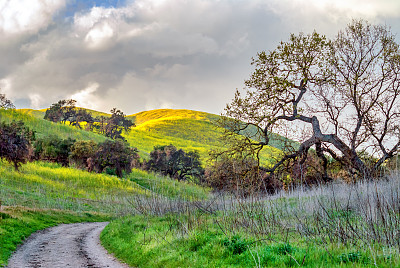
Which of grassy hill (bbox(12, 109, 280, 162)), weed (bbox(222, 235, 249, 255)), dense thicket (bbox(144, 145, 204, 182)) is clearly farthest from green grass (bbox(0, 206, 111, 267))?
grassy hill (bbox(12, 109, 280, 162))

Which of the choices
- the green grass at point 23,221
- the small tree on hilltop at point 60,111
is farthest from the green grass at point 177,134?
the green grass at point 23,221

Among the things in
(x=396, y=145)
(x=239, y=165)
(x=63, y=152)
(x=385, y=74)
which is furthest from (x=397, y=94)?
(x=63, y=152)

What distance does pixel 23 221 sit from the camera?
60.4 ft

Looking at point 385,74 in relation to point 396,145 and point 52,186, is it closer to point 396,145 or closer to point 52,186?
point 396,145

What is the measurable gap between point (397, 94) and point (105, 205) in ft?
105

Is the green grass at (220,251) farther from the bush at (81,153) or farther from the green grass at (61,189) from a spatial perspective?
the bush at (81,153)

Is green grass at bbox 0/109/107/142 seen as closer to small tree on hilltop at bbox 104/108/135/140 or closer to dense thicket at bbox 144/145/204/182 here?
dense thicket at bbox 144/145/204/182

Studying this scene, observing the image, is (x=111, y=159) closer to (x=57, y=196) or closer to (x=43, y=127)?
(x=57, y=196)

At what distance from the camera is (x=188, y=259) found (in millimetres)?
8734

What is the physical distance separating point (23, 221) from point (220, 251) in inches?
598

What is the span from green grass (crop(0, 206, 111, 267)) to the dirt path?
385mm

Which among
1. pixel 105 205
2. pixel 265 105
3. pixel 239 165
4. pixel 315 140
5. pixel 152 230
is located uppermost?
pixel 265 105

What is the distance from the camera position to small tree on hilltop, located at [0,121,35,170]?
3616cm

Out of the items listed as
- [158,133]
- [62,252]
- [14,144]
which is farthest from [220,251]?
[158,133]
